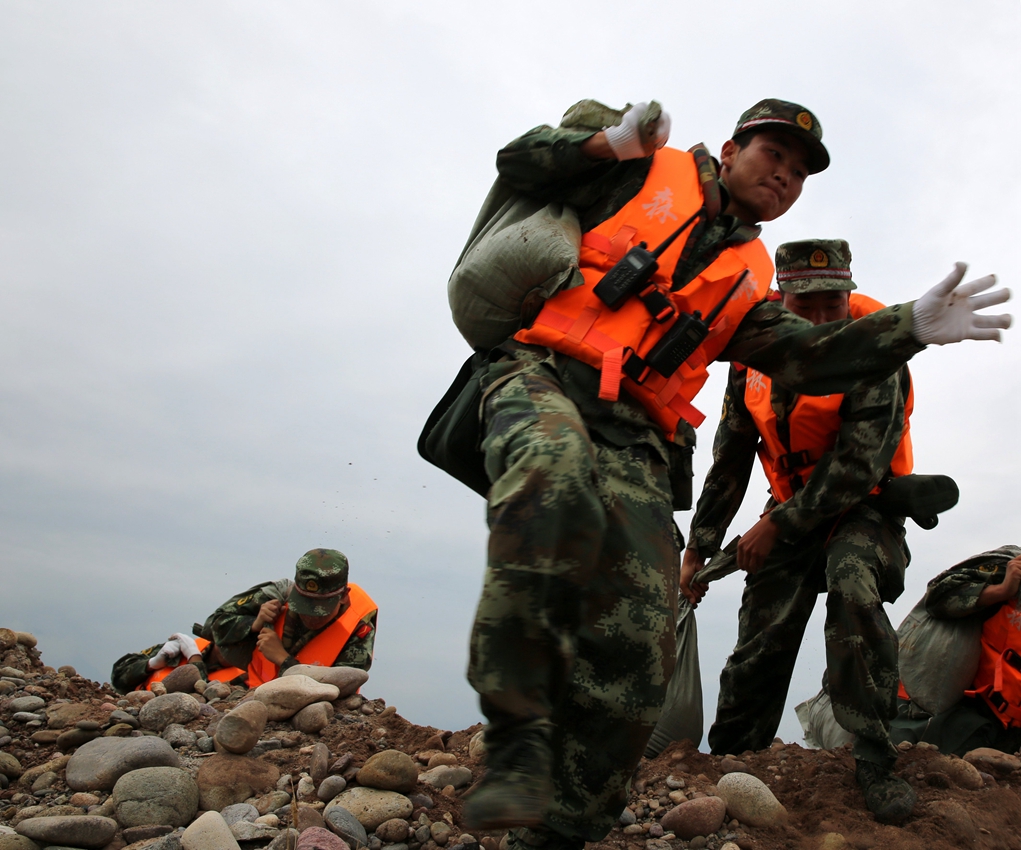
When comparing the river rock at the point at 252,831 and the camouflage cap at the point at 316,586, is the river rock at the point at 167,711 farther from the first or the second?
the camouflage cap at the point at 316,586

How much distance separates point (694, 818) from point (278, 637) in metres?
5.16

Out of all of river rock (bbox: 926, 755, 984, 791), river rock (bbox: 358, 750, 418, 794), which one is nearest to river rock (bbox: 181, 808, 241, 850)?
river rock (bbox: 358, 750, 418, 794)

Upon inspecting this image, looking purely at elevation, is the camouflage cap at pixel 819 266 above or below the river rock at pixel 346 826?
above

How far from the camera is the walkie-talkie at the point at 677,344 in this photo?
9.43 ft

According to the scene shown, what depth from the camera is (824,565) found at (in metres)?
4.73

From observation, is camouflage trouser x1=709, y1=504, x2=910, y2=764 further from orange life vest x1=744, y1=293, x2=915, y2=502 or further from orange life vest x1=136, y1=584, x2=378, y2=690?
orange life vest x1=136, y1=584, x2=378, y2=690

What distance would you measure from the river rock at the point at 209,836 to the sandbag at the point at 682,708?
7.57 ft

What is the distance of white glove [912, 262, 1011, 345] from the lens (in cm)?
303

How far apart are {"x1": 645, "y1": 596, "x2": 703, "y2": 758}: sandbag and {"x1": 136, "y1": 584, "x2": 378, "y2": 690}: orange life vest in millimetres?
3702

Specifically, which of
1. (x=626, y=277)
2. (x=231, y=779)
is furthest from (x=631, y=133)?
(x=231, y=779)

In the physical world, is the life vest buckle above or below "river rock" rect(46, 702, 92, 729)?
above

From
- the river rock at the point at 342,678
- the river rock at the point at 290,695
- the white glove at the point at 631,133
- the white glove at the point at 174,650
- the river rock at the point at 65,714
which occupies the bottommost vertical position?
the river rock at the point at 65,714

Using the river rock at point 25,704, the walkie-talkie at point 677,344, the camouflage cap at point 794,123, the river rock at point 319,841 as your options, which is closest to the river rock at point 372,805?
the river rock at point 319,841

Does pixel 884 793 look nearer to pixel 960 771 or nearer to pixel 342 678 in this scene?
pixel 960 771
